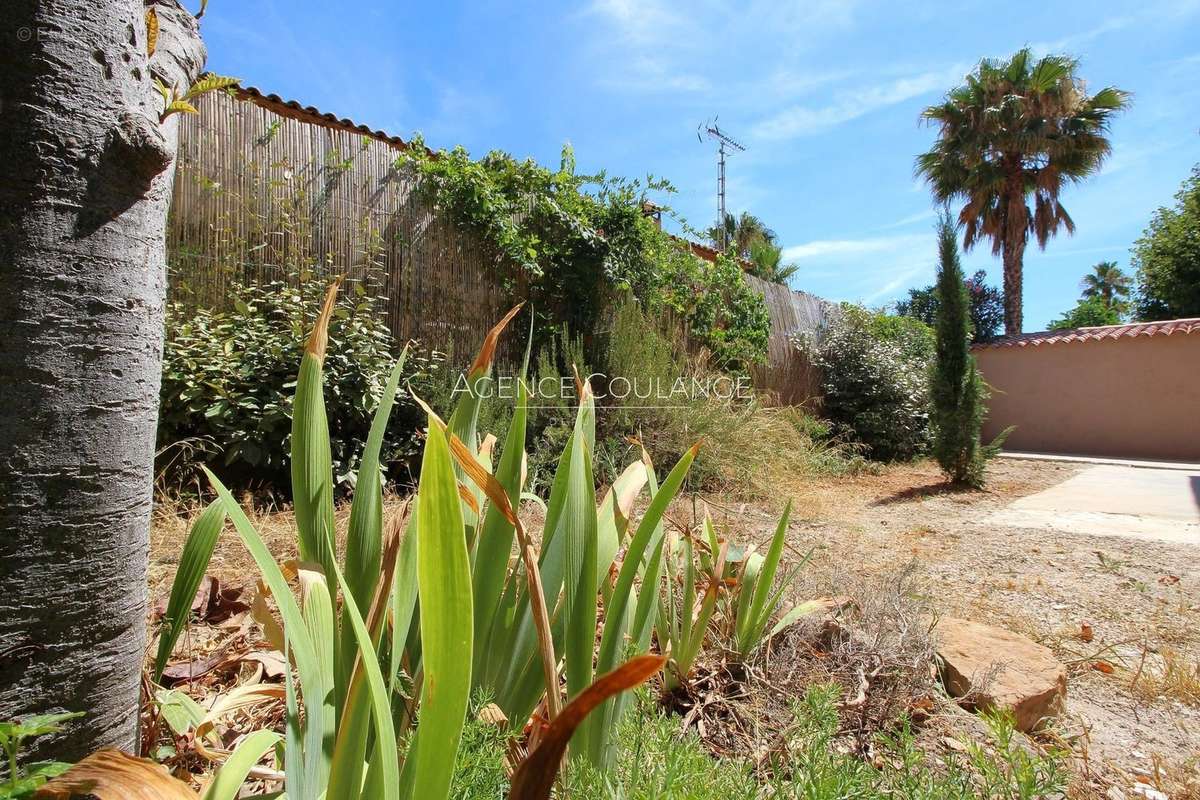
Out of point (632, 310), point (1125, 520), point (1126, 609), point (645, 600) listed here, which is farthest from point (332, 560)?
A: point (1125, 520)

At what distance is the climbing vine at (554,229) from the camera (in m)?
4.57

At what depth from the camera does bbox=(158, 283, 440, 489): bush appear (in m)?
2.99

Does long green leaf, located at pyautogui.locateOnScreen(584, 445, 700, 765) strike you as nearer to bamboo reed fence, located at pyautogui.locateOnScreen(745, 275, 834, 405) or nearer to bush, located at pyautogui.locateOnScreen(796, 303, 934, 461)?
bamboo reed fence, located at pyautogui.locateOnScreen(745, 275, 834, 405)

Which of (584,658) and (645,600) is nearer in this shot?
(584,658)

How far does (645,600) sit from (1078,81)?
15867 millimetres

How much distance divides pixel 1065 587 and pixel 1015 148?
13407 millimetres

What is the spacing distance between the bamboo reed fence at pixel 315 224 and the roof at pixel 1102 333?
34.1ft

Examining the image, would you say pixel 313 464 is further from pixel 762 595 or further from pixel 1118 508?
pixel 1118 508

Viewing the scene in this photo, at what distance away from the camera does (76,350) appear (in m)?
0.59

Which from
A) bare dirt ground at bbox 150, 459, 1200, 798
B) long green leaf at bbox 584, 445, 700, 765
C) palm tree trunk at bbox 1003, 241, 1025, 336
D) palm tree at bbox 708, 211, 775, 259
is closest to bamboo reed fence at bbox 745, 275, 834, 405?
bare dirt ground at bbox 150, 459, 1200, 798

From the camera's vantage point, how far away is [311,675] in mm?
595

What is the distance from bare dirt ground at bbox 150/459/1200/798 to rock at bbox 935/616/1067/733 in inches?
3.0

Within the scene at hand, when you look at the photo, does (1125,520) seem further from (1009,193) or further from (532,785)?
(1009,193)

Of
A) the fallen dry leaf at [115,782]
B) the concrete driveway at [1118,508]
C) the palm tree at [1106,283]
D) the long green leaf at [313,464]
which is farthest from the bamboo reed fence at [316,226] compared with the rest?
the palm tree at [1106,283]
